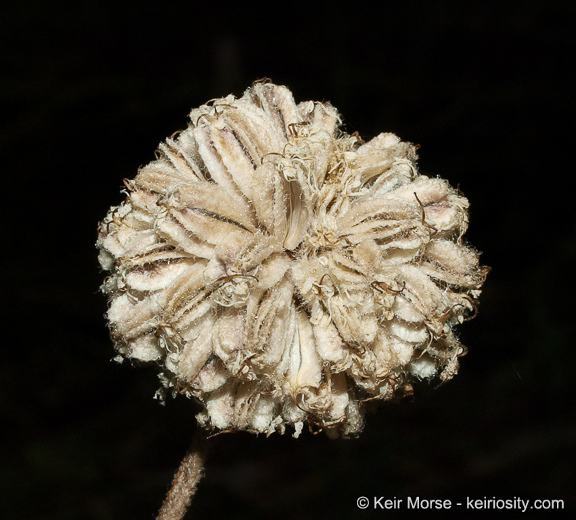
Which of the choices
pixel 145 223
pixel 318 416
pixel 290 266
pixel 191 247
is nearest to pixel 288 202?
pixel 290 266

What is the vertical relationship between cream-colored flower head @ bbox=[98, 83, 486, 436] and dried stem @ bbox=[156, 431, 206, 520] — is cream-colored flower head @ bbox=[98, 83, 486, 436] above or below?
above

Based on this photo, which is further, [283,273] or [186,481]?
[186,481]

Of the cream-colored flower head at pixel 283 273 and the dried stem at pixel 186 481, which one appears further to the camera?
the dried stem at pixel 186 481

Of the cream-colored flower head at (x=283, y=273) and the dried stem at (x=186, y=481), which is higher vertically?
the cream-colored flower head at (x=283, y=273)

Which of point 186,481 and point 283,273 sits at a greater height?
point 283,273

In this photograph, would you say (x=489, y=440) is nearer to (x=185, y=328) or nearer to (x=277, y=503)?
(x=277, y=503)

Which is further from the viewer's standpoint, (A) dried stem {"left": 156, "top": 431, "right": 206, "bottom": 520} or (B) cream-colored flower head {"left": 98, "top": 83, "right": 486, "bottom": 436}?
(A) dried stem {"left": 156, "top": 431, "right": 206, "bottom": 520}
